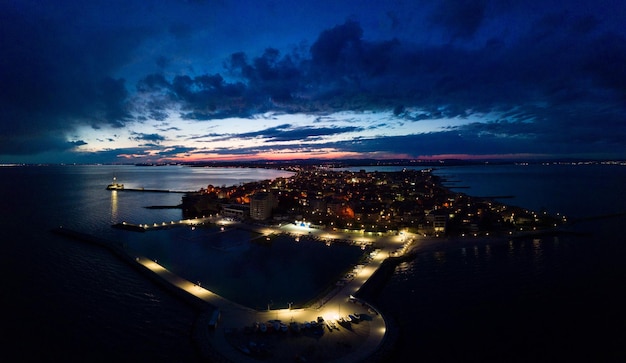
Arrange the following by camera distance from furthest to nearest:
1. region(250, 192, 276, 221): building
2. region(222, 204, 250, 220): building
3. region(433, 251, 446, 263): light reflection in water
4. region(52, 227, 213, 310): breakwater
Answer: region(222, 204, 250, 220): building → region(250, 192, 276, 221): building → region(433, 251, 446, 263): light reflection in water → region(52, 227, 213, 310): breakwater

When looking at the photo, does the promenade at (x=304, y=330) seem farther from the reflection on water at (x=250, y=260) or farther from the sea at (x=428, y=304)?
the reflection on water at (x=250, y=260)

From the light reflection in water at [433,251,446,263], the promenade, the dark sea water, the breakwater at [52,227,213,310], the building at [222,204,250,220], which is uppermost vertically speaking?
the building at [222,204,250,220]

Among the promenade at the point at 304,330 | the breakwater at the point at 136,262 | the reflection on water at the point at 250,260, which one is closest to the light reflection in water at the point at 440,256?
the reflection on water at the point at 250,260

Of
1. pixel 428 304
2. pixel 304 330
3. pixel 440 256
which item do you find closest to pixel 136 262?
pixel 304 330

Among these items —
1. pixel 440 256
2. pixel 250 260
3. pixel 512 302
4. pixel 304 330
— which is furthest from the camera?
pixel 440 256

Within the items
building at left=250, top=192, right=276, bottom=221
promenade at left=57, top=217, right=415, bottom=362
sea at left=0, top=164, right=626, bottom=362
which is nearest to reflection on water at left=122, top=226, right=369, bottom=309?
sea at left=0, top=164, right=626, bottom=362

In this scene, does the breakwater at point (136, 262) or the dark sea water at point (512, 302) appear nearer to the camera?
the dark sea water at point (512, 302)

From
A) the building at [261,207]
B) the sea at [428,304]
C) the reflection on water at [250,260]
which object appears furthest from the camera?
the building at [261,207]

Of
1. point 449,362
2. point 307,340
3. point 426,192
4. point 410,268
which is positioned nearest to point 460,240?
point 410,268

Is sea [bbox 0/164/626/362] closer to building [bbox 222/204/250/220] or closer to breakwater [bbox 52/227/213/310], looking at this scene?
breakwater [bbox 52/227/213/310]

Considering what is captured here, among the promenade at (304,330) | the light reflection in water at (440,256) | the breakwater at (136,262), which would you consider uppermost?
the breakwater at (136,262)

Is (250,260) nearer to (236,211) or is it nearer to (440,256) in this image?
(440,256)

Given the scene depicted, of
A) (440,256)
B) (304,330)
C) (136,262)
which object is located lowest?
(440,256)
